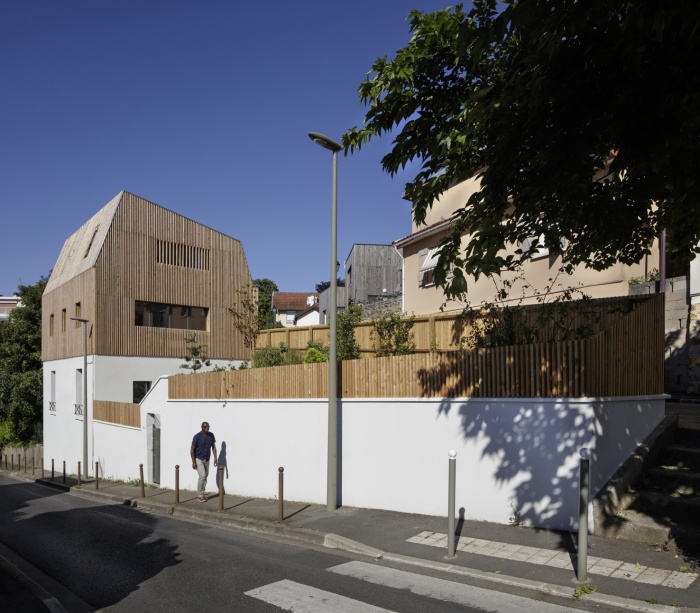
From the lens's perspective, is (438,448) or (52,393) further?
(52,393)

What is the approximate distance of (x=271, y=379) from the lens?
1473 centimetres

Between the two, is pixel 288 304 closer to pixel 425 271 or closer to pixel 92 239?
pixel 92 239

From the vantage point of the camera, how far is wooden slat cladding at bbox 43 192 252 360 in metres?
27.9

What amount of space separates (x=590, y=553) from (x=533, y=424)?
1.99m

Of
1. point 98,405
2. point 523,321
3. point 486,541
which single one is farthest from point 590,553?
point 98,405

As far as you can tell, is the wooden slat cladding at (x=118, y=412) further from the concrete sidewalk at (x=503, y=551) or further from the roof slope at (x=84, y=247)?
the concrete sidewalk at (x=503, y=551)

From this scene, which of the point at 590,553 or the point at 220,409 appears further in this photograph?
the point at 220,409

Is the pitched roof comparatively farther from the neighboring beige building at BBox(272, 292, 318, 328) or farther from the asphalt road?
the asphalt road

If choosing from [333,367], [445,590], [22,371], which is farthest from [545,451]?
[22,371]

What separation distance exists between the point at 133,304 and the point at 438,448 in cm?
2131

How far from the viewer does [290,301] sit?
77.6 meters

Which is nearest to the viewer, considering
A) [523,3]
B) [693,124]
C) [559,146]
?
[523,3]

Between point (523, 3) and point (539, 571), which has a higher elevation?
point (523, 3)

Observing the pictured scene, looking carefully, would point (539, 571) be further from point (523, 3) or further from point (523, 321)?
point (523, 3)
